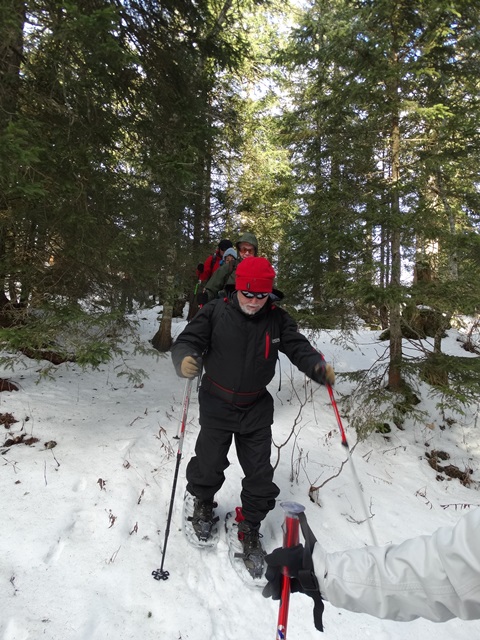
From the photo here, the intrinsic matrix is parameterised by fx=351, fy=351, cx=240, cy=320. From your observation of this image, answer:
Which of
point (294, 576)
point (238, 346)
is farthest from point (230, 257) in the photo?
point (294, 576)

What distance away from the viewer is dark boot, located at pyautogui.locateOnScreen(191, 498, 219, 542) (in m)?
3.46

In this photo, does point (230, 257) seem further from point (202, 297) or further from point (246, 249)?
point (202, 297)

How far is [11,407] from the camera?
16.7ft

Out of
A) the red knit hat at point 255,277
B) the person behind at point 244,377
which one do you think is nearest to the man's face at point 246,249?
the person behind at point 244,377

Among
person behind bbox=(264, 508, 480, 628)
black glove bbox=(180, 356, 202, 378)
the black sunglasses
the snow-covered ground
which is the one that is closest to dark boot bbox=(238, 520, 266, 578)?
the snow-covered ground

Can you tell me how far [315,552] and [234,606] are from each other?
1961 mm

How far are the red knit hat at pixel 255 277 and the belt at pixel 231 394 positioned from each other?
0.95m

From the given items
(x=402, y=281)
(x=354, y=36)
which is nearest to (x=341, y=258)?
(x=402, y=281)

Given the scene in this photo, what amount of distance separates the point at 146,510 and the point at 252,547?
1.20 meters

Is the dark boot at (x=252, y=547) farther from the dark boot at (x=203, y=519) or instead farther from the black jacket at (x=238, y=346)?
the black jacket at (x=238, y=346)

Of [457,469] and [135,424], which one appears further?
[457,469]

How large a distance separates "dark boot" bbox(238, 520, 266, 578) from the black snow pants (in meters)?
0.09

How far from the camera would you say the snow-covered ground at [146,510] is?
108 inches

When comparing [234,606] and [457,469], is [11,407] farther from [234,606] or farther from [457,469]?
[457,469]
